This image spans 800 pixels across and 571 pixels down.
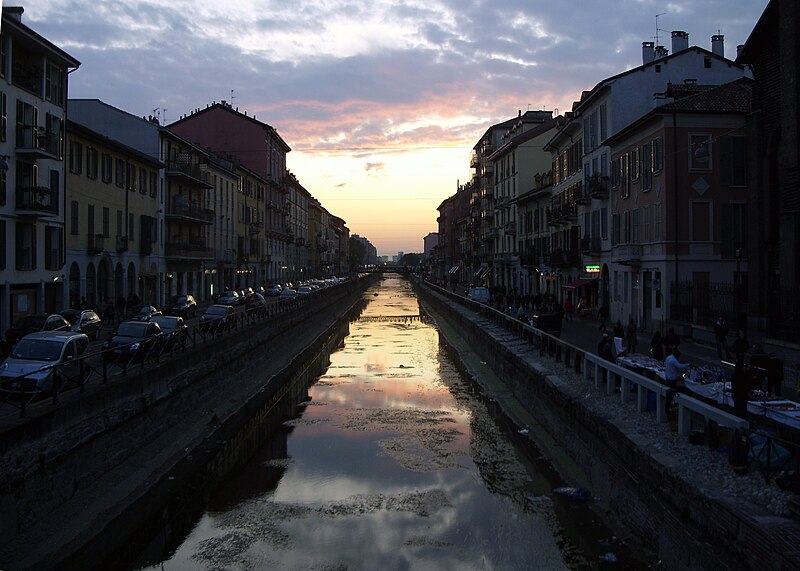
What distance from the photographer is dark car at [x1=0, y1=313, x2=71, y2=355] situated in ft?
80.6

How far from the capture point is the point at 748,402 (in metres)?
12.6

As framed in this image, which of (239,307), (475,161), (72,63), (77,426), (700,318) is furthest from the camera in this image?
(475,161)

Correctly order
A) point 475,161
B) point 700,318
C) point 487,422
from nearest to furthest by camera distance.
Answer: point 487,422, point 700,318, point 475,161

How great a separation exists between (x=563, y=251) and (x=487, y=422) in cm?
2715

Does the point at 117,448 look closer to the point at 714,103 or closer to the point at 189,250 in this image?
the point at 714,103

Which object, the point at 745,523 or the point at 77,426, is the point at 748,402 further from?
the point at 77,426

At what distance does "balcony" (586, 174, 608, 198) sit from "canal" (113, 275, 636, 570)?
19.2 m

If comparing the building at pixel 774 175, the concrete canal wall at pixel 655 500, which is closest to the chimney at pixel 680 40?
the building at pixel 774 175

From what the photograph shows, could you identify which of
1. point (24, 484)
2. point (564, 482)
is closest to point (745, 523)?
point (564, 482)

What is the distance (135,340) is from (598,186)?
27418mm

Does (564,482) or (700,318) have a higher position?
(700,318)

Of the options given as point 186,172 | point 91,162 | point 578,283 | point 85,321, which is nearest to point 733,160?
point 578,283

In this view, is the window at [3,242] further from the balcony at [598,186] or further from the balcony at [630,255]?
the balcony at [598,186]

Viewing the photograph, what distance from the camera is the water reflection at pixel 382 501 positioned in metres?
12.6
